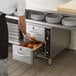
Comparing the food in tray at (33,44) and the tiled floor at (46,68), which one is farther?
the food in tray at (33,44)

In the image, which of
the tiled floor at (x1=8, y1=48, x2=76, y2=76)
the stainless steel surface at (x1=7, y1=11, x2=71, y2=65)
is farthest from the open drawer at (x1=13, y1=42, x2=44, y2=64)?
the tiled floor at (x1=8, y1=48, x2=76, y2=76)

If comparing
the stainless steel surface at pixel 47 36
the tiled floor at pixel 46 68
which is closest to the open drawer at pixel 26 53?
the stainless steel surface at pixel 47 36

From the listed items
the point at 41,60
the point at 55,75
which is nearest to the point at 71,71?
the point at 55,75

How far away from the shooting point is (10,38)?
9.78ft

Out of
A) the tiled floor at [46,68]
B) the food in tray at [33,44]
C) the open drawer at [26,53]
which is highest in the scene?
the food in tray at [33,44]

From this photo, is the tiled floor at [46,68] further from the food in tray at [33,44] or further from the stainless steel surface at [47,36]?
the food in tray at [33,44]

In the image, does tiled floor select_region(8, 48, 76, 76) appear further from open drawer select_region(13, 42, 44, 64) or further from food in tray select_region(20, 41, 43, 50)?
food in tray select_region(20, 41, 43, 50)

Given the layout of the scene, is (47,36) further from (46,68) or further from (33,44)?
(46,68)

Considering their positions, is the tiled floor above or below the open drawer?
below

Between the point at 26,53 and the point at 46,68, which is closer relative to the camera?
the point at 26,53

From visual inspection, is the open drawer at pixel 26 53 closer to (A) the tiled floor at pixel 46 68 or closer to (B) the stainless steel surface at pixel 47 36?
(B) the stainless steel surface at pixel 47 36

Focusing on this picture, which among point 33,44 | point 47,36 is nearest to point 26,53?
point 33,44

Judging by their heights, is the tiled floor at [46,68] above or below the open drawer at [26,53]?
below

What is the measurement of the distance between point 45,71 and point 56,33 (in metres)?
0.46
